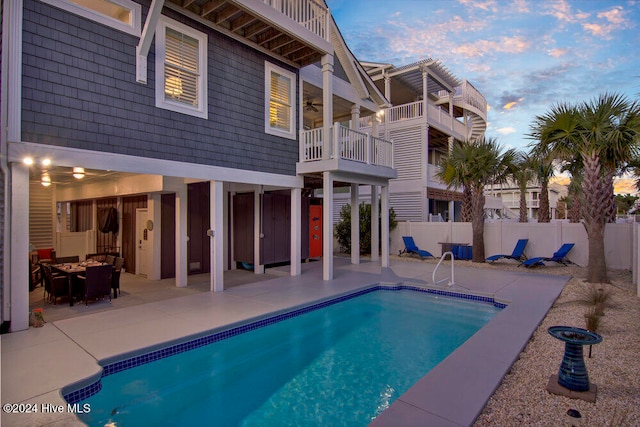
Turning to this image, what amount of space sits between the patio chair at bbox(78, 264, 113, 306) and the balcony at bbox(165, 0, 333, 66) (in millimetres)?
5528

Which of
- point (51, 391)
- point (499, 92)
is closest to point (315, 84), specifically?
point (51, 391)

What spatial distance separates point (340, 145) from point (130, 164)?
5188mm

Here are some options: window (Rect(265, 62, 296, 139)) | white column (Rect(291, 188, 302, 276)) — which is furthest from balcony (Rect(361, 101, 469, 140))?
white column (Rect(291, 188, 302, 276))

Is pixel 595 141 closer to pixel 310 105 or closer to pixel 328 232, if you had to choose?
pixel 328 232

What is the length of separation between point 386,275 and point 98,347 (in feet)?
24.3

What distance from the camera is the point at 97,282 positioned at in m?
6.69

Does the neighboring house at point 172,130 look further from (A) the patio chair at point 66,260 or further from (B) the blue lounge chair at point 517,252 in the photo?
(B) the blue lounge chair at point 517,252

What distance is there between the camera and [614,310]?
625 cm

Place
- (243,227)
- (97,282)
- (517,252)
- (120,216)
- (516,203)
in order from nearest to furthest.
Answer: (97,282) → (120,216) → (243,227) → (517,252) → (516,203)

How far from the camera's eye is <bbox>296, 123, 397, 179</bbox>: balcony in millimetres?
9219

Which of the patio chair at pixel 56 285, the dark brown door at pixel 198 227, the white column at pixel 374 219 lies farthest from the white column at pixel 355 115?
the patio chair at pixel 56 285

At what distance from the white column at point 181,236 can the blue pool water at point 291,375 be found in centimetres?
359

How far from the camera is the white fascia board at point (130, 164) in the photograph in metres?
5.13

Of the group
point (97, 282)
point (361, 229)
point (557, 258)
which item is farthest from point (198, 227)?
point (557, 258)
